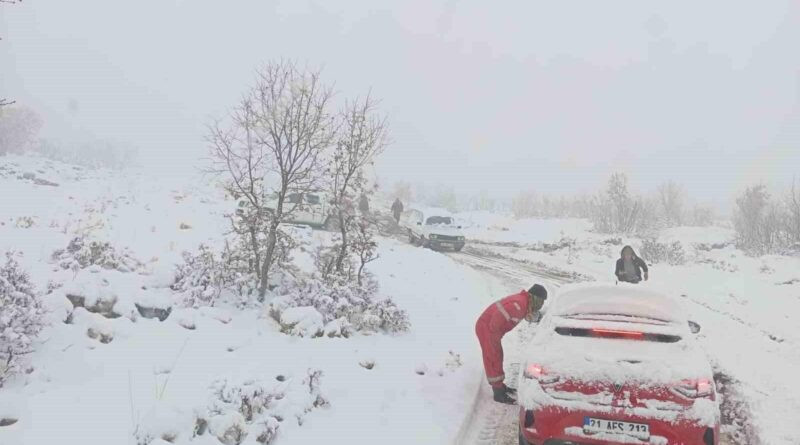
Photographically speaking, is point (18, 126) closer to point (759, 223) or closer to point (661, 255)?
point (661, 255)

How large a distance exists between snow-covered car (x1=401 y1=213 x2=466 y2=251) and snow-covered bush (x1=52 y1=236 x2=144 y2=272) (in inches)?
571

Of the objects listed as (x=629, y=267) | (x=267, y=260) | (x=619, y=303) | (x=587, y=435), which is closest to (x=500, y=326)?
(x=619, y=303)

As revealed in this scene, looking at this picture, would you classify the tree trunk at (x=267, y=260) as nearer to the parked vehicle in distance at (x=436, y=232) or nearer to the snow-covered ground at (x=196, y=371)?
the snow-covered ground at (x=196, y=371)

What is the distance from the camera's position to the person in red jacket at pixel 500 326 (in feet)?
18.8

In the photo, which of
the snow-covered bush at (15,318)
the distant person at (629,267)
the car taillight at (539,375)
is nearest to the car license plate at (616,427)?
the car taillight at (539,375)

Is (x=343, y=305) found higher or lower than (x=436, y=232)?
lower

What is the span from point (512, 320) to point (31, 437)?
465cm

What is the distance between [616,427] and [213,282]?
5932 mm

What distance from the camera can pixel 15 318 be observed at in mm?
4789

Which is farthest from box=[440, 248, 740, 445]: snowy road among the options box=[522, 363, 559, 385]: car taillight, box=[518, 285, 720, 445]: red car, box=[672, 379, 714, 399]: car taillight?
box=[672, 379, 714, 399]: car taillight

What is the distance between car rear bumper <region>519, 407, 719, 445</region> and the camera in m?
3.69

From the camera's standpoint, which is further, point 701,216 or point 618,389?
point 701,216

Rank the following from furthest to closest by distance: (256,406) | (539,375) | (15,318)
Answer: (15,318), (256,406), (539,375)

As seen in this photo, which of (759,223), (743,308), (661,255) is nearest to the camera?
(743,308)
